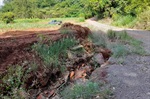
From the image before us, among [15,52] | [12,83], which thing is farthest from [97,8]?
[12,83]

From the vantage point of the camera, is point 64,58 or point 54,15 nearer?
point 64,58

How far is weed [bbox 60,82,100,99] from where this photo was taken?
10.3 ft

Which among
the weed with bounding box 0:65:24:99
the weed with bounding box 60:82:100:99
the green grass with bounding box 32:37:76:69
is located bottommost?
the weed with bounding box 60:82:100:99

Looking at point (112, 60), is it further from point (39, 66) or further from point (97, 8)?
point (97, 8)

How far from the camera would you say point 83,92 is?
317 centimetres

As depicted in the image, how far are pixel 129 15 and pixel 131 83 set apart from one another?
12.6m

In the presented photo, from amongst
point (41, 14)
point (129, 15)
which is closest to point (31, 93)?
point (129, 15)

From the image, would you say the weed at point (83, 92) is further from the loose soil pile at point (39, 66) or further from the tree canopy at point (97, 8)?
the tree canopy at point (97, 8)

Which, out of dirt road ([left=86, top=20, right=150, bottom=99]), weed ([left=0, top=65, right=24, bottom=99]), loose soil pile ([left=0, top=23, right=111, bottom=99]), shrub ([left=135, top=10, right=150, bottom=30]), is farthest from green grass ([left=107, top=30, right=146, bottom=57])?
shrub ([left=135, top=10, right=150, bottom=30])

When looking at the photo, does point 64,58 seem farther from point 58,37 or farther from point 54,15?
point 54,15

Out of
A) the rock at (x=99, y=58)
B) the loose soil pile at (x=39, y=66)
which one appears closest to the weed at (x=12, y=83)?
the loose soil pile at (x=39, y=66)

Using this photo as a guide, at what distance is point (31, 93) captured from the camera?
3479mm

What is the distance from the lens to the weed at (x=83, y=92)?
314 centimetres

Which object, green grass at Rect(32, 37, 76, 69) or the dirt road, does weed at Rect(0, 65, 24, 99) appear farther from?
the dirt road
